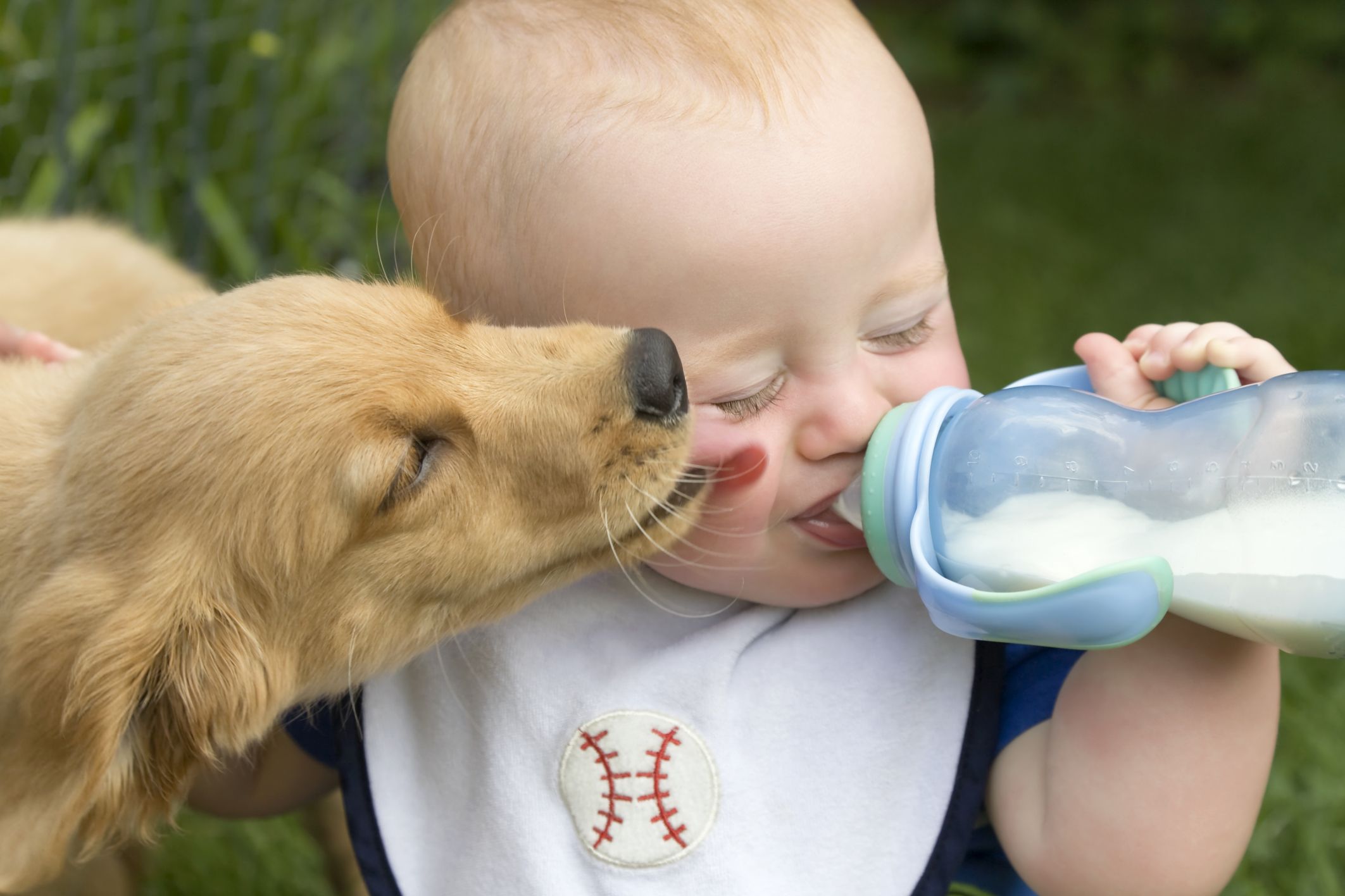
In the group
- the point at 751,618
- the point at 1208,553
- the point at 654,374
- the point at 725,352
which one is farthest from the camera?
the point at 751,618

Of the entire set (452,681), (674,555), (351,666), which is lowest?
(452,681)

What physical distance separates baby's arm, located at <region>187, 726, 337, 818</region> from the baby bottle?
1203mm

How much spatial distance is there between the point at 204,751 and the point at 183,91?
3.97 metres

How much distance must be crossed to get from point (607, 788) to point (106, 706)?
75 cm

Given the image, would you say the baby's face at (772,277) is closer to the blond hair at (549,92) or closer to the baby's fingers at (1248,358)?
the blond hair at (549,92)

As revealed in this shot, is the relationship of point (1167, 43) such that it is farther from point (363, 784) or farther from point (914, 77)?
point (363, 784)

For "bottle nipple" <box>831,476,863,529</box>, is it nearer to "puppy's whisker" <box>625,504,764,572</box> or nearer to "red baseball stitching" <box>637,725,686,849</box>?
"puppy's whisker" <box>625,504,764,572</box>

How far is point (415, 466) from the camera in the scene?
6.28 ft

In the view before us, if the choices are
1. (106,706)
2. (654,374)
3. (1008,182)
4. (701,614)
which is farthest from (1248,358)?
(1008,182)

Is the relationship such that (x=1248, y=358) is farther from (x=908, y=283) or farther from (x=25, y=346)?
(x=25, y=346)

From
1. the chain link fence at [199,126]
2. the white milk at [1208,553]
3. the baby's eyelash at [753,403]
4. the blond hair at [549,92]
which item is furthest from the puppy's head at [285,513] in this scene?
the chain link fence at [199,126]

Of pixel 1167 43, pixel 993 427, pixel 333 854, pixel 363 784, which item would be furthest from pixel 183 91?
pixel 1167 43

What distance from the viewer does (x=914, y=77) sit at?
28.4 feet

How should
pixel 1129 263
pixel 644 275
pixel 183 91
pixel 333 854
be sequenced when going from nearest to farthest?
pixel 644 275 → pixel 333 854 → pixel 183 91 → pixel 1129 263
